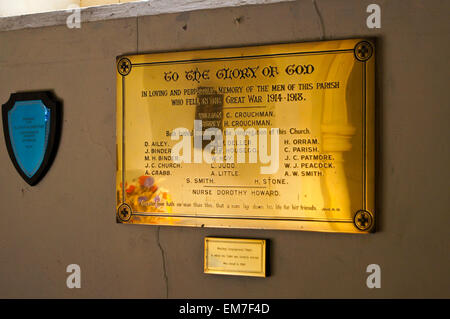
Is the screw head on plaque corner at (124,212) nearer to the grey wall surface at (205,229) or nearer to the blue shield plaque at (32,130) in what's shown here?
the grey wall surface at (205,229)

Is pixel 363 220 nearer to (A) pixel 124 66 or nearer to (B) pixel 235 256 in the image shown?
(B) pixel 235 256

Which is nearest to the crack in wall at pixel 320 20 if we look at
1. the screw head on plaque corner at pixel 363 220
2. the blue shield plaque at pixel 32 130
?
the screw head on plaque corner at pixel 363 220

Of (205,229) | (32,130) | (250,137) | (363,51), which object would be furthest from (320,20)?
(32,130)

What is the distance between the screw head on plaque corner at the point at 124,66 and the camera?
223cm

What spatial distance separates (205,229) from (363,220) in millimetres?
656

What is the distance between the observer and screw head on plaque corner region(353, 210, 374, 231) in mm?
1884

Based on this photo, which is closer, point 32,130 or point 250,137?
point 250,137

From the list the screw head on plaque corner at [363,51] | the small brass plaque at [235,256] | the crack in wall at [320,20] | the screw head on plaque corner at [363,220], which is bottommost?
the small brass plaque at [235,256]

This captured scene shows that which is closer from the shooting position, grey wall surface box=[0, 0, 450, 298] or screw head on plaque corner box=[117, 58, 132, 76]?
grey wall surface box=[0, 0, 450, 298]

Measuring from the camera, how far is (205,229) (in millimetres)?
2123

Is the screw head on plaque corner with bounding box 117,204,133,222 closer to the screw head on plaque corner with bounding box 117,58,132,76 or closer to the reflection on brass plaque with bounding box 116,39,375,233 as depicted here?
the reflection on brass plaque with bounding box 116,39,375,233

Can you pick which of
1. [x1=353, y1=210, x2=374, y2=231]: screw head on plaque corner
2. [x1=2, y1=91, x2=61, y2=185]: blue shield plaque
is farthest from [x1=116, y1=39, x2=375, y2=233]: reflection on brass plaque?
[x1=2, y1=91, x2=61, y2=185]: blue shield plaque

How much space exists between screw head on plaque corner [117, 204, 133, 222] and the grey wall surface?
2.5 inches

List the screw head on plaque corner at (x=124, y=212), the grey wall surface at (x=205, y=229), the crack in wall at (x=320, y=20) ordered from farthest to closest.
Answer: the screw head on plaque corner at (x=124, y=212)
the crack in wall at (x=320, y=20)
the grey wall surface at (x=205, y=229)
